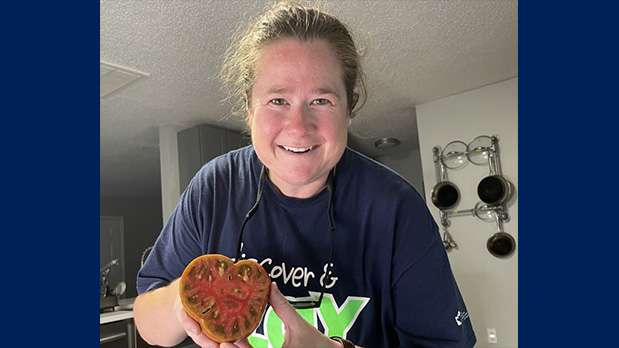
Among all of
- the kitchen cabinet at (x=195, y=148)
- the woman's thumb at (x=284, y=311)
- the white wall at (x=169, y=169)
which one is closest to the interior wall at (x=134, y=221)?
the white wall at (x=169, y=169)

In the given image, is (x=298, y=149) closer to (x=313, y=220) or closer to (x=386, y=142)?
(x=313, y=220)

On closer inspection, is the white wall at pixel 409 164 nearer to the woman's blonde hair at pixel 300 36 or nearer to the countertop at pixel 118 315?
the countertop at pixel 118 315

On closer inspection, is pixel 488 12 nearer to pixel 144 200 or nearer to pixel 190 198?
pixel 190 198

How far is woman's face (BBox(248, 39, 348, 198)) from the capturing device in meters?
0.58

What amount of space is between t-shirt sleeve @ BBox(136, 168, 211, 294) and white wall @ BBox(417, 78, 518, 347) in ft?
7.66

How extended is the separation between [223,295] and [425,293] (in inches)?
11.1

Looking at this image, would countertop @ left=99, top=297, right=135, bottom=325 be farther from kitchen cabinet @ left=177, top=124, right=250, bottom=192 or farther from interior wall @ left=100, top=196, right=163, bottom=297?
interior wall @ left=100, top=196, right=163, bottom=297

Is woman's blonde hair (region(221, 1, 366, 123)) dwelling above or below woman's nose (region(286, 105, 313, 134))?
above

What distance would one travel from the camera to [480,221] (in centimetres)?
275

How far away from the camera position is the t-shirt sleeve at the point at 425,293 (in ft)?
1.99

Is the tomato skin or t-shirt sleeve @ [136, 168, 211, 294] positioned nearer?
the tomato skin

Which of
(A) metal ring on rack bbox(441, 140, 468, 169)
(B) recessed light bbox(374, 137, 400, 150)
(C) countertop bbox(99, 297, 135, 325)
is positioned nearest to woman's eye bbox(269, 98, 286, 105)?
(C) countertop bbox(99, 297, 135, 325)

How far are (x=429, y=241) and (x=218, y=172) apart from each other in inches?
13.5

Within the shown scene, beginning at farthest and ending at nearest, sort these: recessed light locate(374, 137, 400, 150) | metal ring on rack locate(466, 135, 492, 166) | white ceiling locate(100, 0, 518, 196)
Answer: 1. recessed light locate(374, 137, 400, 150)
2. metal ring on rack locate(466, 135, 492, 166)
3. white ceiling locate(100, 0, 518, 196)
